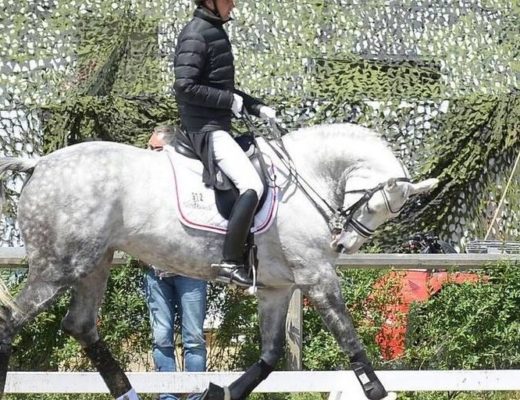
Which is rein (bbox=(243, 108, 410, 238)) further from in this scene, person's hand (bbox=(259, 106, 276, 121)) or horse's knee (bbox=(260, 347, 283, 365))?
horse's knee (bbox=(260, 347, 283, 365))

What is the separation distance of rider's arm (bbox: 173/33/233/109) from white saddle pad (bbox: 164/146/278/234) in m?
0.36

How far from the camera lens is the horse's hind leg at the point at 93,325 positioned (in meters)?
5.47

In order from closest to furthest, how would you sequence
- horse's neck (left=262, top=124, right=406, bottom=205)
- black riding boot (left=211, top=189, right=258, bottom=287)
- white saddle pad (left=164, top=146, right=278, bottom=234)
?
black riding boot (left=211, top=189, right=258, bottom=287), white saddle pad (left=164, top=146, right=278, bottom=234), horse's neck (left=262, top=124, right=406, bottom=205)

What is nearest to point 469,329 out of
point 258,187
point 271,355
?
point 271,355

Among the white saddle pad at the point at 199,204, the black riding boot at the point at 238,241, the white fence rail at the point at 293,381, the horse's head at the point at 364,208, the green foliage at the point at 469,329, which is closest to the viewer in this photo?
the black riding boot at the point at 238,241

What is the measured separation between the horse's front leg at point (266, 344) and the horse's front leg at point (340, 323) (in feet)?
1.02

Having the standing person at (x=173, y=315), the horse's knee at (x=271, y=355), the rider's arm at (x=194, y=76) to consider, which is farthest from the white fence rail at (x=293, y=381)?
the rider's arm at (x=194, y=76)

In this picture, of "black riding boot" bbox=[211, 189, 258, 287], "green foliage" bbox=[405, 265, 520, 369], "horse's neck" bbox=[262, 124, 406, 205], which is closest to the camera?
"black riding boot" bbox=[211, 189, 258, 287]

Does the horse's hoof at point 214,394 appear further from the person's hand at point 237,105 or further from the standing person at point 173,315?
the person's hand at point 237,105

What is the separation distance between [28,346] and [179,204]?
96.1 inches

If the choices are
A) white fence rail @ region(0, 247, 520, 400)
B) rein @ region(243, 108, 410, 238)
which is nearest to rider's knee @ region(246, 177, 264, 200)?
rein @ region(243, 108, 410, 238)

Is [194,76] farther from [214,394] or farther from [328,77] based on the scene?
[328,77]

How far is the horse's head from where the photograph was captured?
5.31 m

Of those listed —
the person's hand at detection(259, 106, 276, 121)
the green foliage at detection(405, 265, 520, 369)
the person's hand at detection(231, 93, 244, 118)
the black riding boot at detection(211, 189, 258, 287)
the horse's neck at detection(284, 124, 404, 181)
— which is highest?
the person's hand at detection(231, 93, 244, 118)
